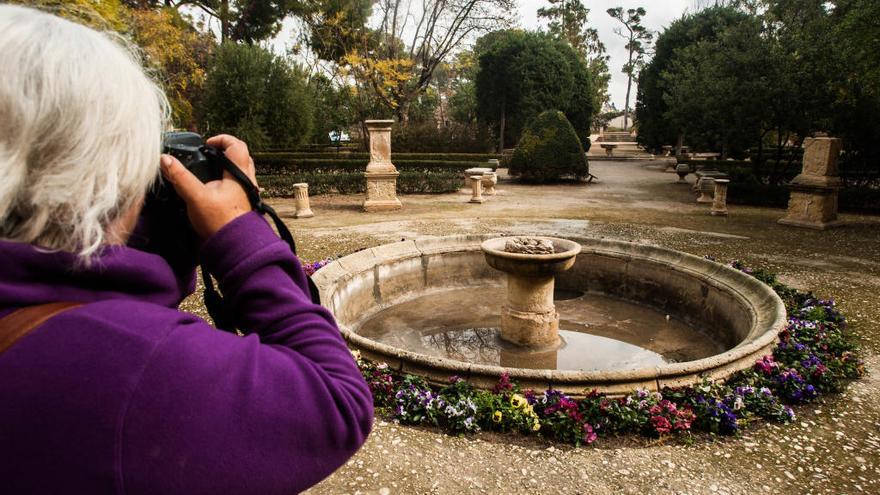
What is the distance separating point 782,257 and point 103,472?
9536 millimetres

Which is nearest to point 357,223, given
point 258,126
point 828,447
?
point 258,126

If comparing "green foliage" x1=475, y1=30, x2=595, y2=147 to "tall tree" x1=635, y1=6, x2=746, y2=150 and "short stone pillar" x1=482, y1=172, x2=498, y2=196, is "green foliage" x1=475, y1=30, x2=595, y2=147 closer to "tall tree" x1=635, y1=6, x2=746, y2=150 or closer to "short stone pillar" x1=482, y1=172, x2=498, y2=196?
"tall tree" x1=635, y1=6, x2=746, y2=150

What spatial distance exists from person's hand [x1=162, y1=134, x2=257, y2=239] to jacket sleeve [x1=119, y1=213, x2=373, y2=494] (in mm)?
27

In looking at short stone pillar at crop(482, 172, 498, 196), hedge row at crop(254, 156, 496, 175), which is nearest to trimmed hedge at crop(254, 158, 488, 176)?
hedge row at crop(254, 156, 496, 175)

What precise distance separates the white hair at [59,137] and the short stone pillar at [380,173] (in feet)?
39.1

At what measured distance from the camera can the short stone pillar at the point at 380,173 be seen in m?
12.6

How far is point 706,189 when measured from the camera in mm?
13906

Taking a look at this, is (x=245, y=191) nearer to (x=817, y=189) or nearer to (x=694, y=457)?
(x=694, y=457)

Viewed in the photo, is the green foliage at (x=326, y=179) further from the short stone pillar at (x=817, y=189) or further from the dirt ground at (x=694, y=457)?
the dirt ground at (x=694, y=457)

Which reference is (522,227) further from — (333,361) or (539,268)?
(333,361)

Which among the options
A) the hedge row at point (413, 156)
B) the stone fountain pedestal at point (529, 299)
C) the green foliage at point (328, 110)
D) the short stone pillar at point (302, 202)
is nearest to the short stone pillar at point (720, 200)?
the stone fountain pedestal at point (529, 299)

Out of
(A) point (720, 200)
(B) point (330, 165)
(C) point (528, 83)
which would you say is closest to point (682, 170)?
(A) point (720, 200)

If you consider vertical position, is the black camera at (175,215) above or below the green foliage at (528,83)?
below

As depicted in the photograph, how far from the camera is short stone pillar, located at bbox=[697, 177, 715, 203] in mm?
13797
